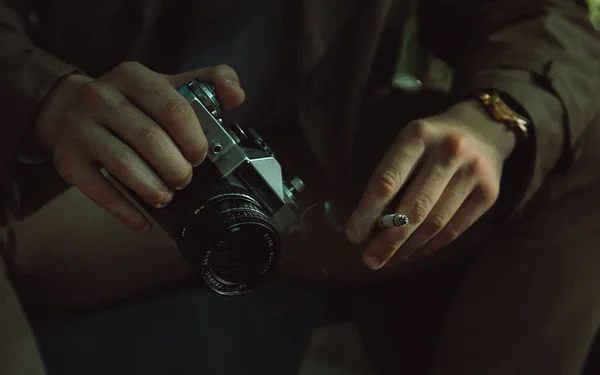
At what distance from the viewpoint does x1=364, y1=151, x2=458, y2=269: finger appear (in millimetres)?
366

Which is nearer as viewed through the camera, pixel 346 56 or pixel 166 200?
pixel 166 200

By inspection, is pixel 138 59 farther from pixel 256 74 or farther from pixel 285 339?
pixel 285 339

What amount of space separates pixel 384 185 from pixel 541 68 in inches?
5.5

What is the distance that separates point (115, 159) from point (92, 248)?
0.11 meters

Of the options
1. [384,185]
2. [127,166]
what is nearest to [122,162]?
[127,166]

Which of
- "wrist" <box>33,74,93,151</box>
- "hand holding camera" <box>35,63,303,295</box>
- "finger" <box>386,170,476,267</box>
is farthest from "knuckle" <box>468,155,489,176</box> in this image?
"wrist" <box>33,74,93,151</box>

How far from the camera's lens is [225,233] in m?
0.33

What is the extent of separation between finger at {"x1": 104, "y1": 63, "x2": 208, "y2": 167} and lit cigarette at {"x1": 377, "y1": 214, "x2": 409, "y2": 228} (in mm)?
100

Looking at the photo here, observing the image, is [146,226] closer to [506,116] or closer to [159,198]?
[159,198]

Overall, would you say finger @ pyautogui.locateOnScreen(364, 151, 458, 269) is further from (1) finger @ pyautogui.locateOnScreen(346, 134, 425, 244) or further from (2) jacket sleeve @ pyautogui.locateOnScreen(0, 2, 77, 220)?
(2) jacket sleeve @ pyautogui.locateOnScreen(0, 2, 77, 220)

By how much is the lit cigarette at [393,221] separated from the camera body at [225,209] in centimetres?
6

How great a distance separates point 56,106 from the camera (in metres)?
0.38

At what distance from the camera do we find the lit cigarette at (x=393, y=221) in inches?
14.0

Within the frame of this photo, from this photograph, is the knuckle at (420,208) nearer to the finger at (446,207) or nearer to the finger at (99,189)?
the finger at (446,207)
